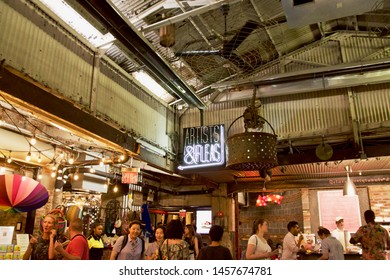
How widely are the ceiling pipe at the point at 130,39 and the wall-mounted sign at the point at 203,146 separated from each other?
4.53 feet

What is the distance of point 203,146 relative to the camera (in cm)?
699

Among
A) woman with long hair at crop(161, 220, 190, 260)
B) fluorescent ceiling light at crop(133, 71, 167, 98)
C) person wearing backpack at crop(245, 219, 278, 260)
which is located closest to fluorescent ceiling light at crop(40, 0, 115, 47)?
fluorescent ceiling light at crop(133, 71, 167, 98)

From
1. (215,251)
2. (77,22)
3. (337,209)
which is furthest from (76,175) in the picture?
(337,209)

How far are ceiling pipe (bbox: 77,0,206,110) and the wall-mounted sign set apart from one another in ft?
4.53

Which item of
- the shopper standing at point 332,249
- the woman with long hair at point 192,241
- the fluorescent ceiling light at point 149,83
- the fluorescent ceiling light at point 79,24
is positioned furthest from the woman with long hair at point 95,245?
the shopper standing at point 332,249

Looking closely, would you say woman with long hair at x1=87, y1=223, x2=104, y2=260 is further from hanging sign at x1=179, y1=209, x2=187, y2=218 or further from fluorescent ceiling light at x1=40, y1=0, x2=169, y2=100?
hanging sign at x1=179, y1=209, x2=187, y2=218

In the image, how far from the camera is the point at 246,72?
7.65m

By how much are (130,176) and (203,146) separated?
1893 mm

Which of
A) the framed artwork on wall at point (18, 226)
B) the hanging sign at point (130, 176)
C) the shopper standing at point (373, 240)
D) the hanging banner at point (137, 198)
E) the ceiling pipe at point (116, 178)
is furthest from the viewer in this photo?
the hanging banner at point (137, 198)

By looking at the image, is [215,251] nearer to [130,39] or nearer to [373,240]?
[130,39]

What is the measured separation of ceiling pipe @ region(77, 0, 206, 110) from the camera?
3781 millimetres

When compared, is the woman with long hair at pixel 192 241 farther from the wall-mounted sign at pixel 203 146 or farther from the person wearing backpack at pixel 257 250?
the person wearing backpack at pixel 257 250

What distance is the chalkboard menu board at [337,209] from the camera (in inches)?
402
